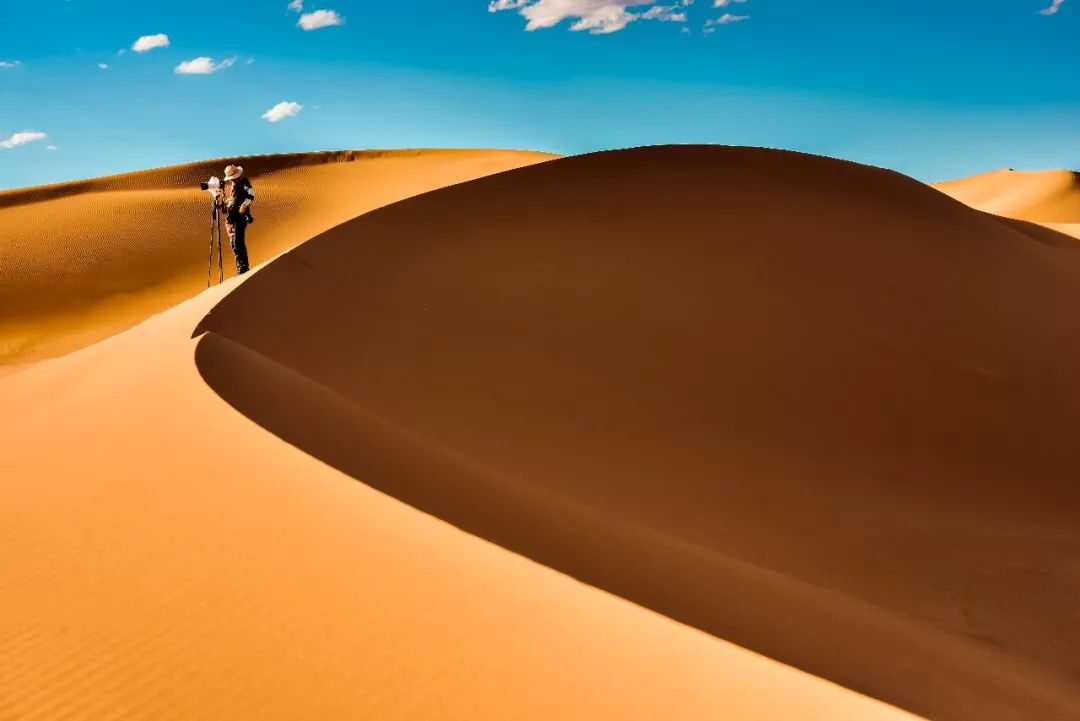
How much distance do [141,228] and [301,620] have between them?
91.1ft

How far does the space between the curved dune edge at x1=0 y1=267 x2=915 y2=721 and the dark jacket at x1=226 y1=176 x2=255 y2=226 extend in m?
7.60

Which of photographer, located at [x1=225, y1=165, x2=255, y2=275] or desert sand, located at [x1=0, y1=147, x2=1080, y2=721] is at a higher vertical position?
photographer, located at [x1=225, y1=165, x2=255, y2=275]

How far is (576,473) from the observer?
21.6 ft

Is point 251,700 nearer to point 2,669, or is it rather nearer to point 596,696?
point 2,669

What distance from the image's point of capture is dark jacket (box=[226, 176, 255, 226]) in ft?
37.7

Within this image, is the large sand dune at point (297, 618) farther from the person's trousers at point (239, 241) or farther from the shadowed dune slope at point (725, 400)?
the person's trousers at point (239, 241)

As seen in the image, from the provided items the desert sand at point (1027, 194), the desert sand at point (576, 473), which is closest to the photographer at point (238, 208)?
the desert sand at point (576, 473)

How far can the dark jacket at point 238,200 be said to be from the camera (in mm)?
11492

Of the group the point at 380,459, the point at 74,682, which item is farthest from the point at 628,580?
the point at 74,682

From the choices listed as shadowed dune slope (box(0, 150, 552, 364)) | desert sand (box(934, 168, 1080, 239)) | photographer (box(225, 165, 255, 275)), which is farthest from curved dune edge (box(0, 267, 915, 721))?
desert sand (box(934, 168, 1080, 239))

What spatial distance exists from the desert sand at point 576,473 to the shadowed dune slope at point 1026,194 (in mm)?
42638

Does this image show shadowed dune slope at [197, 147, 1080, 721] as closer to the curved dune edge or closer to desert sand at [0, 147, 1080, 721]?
desert sand at [0, 147, 1080, 721]

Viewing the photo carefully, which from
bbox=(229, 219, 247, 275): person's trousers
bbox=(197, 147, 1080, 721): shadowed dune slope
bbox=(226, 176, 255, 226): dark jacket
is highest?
bbox=(226, 176, 255, 226): dark jacket

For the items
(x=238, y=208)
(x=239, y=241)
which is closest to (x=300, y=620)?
(x=238, y=208)
